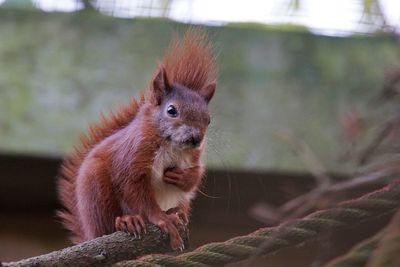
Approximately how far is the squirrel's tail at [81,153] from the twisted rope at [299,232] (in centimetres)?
58

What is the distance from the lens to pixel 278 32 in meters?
2.82

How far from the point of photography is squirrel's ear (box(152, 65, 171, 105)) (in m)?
2.07

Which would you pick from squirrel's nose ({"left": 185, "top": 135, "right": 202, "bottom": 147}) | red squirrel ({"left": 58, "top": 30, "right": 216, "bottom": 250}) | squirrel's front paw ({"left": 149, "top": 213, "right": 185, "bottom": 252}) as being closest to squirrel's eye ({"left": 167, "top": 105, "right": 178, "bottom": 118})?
red squirrel ({"left": 58, "top": 30, "right": 216, "bottom": 250})

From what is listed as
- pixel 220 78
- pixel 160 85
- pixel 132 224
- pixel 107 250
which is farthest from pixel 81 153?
pixel 220 78

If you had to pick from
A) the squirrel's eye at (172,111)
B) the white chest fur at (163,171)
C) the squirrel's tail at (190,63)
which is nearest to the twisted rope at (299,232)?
the white chest fur at (163,171)

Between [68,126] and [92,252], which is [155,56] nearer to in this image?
[68,126]

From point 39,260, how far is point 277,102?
130 cm

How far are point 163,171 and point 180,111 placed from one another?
142mm

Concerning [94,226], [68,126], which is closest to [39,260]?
[94,226]

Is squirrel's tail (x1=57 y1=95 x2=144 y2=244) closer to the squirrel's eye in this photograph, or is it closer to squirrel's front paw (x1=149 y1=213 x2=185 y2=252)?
the squirrel's eye

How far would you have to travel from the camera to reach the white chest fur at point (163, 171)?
1.95m

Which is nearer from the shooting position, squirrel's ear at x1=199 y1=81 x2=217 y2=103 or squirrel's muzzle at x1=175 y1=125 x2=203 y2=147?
squirrel's muzzle at x1=175 y1=125 x2=203 y2=147

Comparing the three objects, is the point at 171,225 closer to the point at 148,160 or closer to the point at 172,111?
the point at 148,160

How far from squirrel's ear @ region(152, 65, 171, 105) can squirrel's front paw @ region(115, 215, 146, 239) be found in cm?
34
